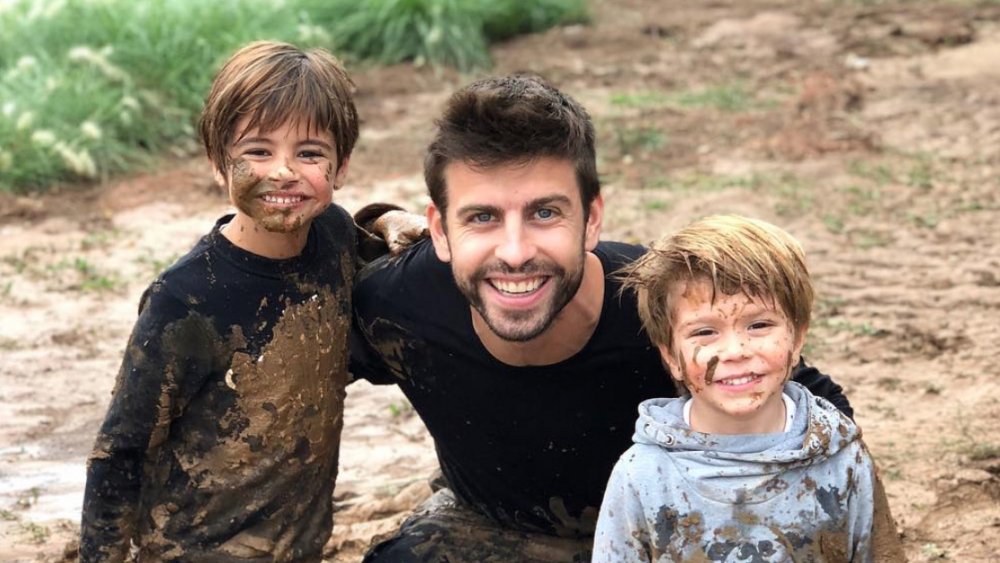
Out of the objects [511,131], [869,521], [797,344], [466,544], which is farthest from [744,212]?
[869,521]

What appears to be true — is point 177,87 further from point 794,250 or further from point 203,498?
point 794,250

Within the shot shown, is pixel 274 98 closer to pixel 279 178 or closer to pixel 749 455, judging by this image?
pixel 279 178

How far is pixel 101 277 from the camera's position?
6965mm

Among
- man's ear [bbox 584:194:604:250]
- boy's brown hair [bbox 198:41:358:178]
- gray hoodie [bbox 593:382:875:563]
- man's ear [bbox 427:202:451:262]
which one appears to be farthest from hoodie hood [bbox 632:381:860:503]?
boy's brown hair [bbox 198:41:358:178]

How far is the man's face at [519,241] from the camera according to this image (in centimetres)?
319

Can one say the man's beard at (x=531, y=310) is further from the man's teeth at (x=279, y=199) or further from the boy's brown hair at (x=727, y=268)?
the man's teeth at (x=279, y=199)

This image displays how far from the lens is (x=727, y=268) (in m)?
2.89

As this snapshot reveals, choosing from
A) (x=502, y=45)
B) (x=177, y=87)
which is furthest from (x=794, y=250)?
(x=502, y=45)

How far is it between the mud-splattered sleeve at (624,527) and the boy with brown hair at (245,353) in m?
0.91

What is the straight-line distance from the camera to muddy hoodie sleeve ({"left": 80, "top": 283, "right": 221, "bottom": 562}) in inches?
130

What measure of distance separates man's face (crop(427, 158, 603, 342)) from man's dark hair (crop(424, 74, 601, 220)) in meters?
0.03

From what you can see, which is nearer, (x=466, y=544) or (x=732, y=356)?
(x=732, y=356)

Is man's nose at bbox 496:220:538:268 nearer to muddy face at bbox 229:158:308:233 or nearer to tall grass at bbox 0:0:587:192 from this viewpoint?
muddy face at bbox 229:158:308:233

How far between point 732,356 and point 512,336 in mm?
569
